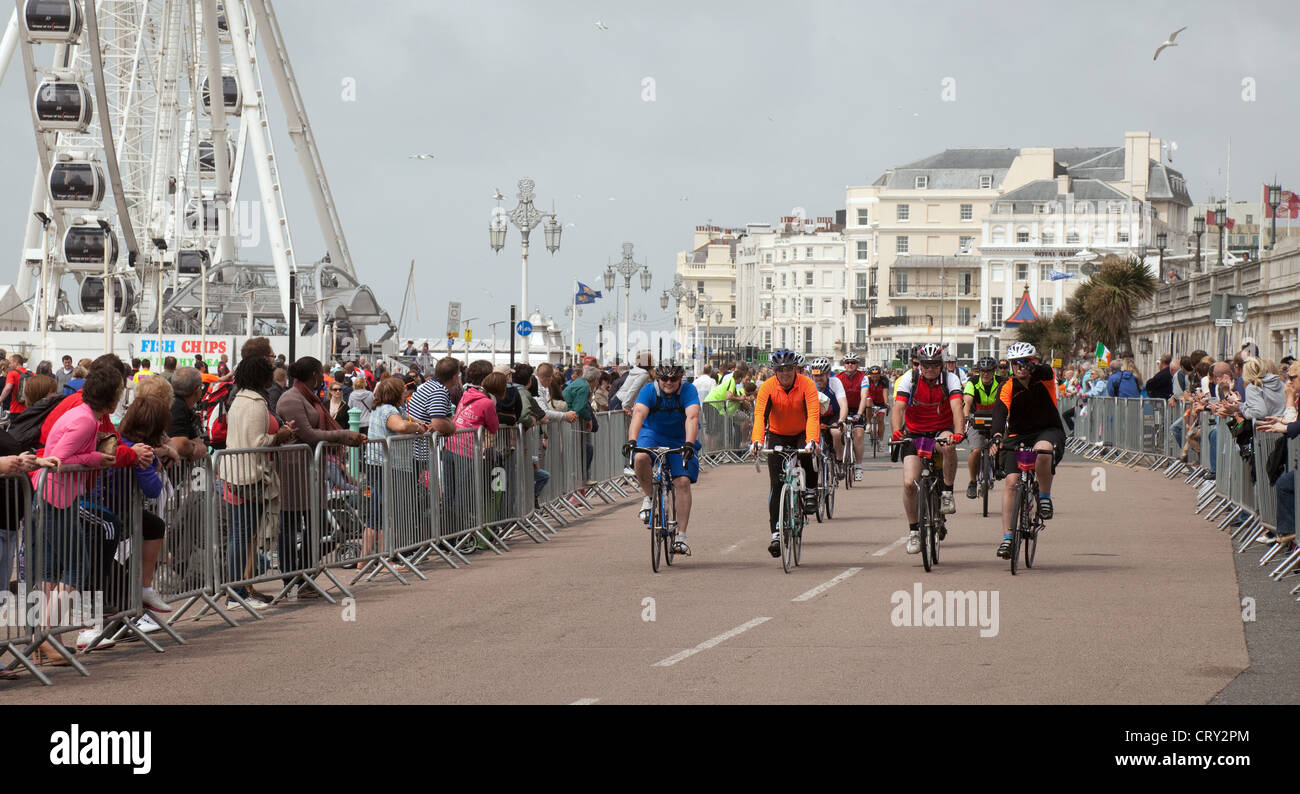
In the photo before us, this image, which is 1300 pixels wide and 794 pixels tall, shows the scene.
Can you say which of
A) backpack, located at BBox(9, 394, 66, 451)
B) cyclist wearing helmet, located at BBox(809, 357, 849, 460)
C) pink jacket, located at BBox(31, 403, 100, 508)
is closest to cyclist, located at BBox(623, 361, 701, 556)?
backpack, located at BBox(9, 394, 66, 451)

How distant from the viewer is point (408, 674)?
9.45 meters

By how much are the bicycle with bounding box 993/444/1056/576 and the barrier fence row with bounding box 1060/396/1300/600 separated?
191 centimetres

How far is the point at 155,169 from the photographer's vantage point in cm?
7225

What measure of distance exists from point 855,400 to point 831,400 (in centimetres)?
365

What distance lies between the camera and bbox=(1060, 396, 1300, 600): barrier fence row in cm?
1482

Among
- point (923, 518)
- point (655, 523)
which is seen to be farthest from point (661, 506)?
point (923, 518)

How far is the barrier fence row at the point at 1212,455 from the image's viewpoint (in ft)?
48.6

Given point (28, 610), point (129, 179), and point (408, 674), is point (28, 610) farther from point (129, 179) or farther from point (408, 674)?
point (129, 179)

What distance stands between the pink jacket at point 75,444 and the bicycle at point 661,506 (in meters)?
5.62

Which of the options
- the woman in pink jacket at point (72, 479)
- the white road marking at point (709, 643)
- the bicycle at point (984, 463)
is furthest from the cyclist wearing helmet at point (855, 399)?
the woman in pink jacket at point (72, 479)

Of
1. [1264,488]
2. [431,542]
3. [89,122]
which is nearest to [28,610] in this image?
[431,542]

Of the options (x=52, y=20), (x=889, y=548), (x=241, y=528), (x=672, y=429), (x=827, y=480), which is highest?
(x=52, y=20)

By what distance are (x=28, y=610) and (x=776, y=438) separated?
7232 mm

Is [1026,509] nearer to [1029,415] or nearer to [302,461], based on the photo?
[1029,415]
